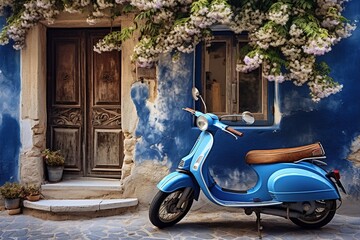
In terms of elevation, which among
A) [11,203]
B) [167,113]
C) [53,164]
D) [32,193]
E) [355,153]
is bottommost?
[11,203]

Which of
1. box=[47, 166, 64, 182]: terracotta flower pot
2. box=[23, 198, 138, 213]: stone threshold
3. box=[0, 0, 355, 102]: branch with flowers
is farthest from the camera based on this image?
box=[47, 166, 64, 182]: terracotta flower pot

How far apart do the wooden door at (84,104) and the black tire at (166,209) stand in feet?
5.31

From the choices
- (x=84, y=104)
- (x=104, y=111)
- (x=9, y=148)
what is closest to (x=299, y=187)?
(x=104, y=111)

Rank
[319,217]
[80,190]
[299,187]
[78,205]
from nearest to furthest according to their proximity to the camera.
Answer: [299,187] < [319,217] < [78,205] < [80,190]

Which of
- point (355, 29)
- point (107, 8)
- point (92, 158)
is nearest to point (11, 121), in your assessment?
point (92, 158)

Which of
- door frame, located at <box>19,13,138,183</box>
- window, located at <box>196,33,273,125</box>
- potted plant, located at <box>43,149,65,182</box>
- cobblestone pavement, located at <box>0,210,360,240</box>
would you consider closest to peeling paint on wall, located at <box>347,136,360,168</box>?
cobblestone pavement, located at <box>0,210,360,240</box>

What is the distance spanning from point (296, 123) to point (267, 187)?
4.24 feet

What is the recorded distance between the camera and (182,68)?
5.89 meters

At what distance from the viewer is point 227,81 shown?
6.16m

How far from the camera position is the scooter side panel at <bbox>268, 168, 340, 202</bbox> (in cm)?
474

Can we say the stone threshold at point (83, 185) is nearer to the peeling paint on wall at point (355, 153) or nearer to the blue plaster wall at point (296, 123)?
the blue plaster wall at point (296, 123)

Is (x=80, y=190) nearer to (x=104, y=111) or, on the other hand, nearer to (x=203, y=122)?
(x=104, y=111)

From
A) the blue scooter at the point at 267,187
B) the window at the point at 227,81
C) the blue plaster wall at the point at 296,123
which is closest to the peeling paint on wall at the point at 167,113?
the blue plaster wall at the point at 296,123

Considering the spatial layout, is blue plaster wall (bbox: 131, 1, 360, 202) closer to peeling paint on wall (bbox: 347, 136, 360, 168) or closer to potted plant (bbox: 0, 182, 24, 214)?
peeling paint on wall (bbox: 347, 136, 360, 168)
